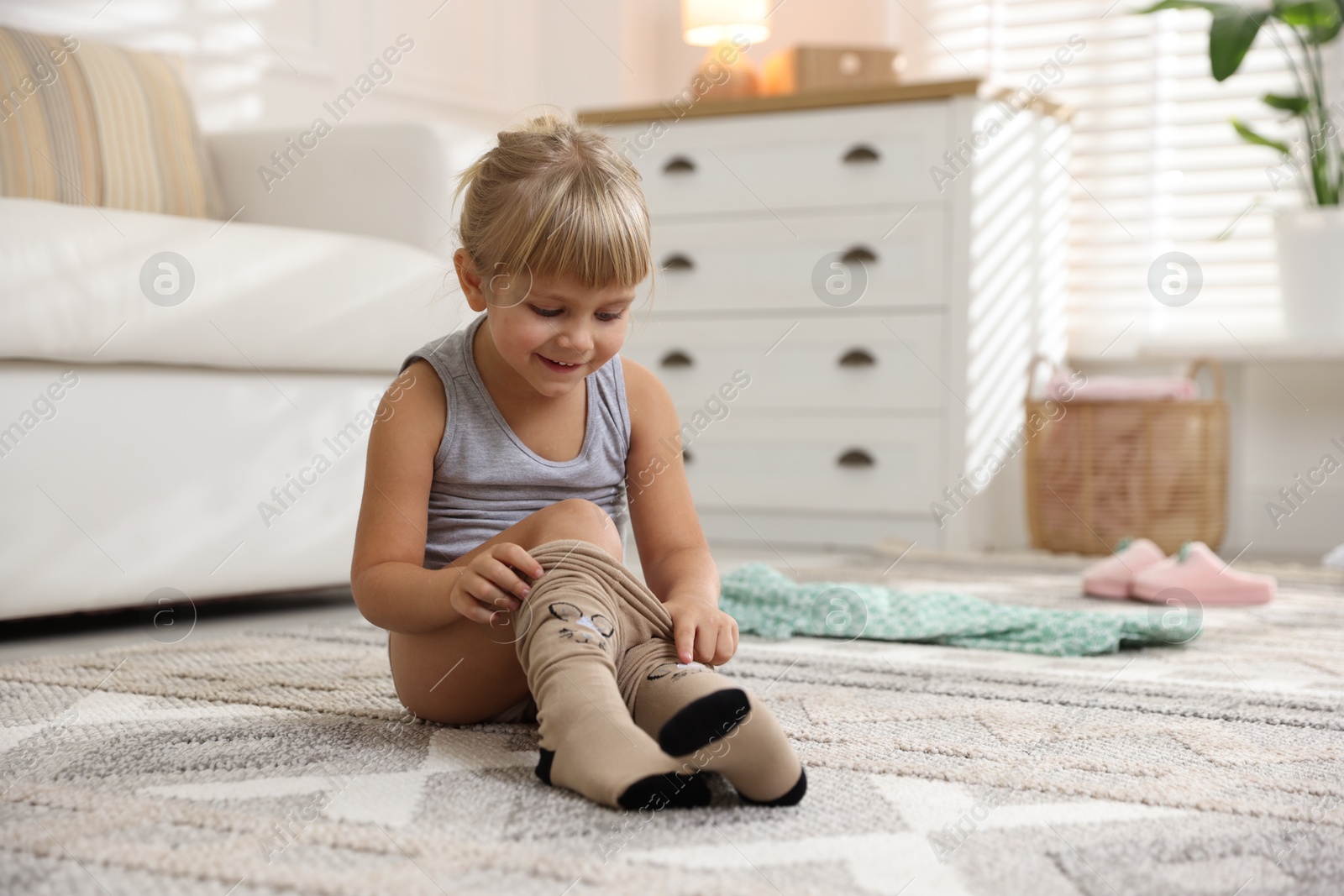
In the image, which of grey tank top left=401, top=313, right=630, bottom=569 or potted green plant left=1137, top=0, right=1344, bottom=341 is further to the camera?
potted green plant left=1137, top=0, right=1344, bottom=341

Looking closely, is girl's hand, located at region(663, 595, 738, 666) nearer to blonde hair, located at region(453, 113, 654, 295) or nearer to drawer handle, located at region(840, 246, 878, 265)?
blonde hair, located at region(453, 113, 654, 295)

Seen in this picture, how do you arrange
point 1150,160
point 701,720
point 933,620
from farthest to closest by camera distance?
point 1150,160 < point 933,620 < point 701,720

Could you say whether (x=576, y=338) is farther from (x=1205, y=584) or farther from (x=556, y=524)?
(x=1205, y=584)

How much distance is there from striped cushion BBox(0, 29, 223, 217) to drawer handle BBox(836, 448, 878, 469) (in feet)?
3.85

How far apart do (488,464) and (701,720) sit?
332mm

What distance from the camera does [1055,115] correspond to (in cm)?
255

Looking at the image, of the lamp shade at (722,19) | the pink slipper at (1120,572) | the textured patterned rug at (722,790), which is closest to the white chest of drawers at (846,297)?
the lamp shade at (722,19)

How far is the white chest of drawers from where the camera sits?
229 centimetres

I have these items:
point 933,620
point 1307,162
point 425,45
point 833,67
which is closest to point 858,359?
point 833,67

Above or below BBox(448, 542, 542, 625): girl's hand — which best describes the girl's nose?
above

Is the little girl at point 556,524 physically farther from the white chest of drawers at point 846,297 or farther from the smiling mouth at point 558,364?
the white chest of drawers at point 846,297

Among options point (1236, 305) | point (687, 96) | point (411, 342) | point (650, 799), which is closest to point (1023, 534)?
point (1236, 305)

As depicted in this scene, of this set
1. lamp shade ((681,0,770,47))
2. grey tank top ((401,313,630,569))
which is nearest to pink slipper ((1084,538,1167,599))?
grey tank top ((401,313,630,569))

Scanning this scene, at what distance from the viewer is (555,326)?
828 mm
